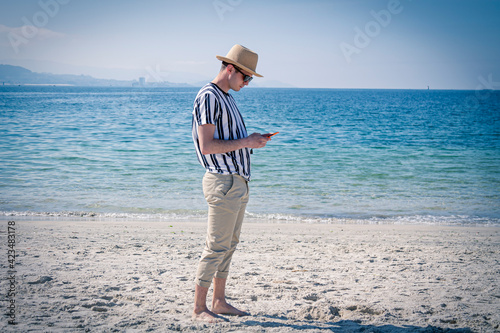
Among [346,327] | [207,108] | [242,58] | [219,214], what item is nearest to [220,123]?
[207,108]

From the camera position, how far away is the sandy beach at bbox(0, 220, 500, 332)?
337 centimetres

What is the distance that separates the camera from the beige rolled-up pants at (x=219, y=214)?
300 cm

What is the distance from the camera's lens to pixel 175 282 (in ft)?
14.3

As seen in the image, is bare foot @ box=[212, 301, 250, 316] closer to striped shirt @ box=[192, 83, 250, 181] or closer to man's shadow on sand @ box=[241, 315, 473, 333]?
man's shadow on sand @ box=[241, 315, 473, 333]

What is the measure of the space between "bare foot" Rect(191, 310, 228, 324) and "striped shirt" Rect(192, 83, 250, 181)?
1.20 metres

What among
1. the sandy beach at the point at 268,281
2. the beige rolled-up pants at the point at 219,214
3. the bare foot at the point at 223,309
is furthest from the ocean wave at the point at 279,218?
the beige rolled-up pants at the point at 219,214

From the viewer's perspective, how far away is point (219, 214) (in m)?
3.03

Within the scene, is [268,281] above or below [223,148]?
below

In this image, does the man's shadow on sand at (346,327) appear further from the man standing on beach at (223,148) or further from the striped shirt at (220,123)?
the striped shirt at (220,123)

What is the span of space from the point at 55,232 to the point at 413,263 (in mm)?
5592

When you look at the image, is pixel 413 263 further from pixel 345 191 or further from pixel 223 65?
pixel 345 191

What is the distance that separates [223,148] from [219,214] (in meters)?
0.51

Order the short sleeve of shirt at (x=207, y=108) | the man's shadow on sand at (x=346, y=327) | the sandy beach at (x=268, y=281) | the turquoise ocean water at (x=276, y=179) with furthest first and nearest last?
the turquoise ocean water at (x=276, y=179)
the sandy beach at (x=268, y=281)
the man's shadow on sand at (x=346, y=327)
the short sleeve of shirt at (x=207, y=108)

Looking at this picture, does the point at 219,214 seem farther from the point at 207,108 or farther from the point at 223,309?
the point at 223,309
